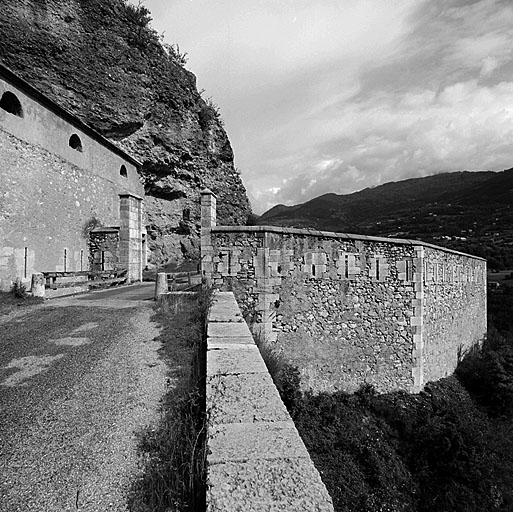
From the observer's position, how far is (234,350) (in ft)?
13.4

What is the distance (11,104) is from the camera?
12.3 m

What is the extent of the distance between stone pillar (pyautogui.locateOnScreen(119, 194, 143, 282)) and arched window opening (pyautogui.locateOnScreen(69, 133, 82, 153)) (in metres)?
3.78

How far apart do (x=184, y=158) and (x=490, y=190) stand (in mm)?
74074

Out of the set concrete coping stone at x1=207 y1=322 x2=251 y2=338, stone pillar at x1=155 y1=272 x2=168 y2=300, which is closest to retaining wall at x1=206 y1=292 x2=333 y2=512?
concrete coping stone at x1=207 y1=322 x2=251 y2=338

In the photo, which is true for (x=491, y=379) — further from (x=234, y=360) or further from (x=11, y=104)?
(x=11, y=104)

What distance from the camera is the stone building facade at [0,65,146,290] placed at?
1188cm

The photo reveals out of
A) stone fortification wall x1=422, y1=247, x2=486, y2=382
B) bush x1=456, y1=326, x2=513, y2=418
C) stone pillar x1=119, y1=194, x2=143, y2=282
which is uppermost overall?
stone pillar x1=119, y1=194, x2=143, y2=282

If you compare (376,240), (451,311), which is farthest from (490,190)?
(376,240)

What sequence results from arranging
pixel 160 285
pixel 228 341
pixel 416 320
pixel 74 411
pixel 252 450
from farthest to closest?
1. pixel 416 320
2. pixel 160 285
3. pixel 228 341
4. pixel 74 411
5. pixel 252 450

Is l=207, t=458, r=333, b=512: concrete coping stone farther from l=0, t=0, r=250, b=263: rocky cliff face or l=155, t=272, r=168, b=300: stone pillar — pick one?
l=0, t=0, r=250, b=263: rocky cliff face

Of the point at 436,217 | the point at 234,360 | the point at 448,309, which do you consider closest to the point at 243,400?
the point at 234,360

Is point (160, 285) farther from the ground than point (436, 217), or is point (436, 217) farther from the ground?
point (436, 217)

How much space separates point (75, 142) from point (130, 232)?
16.8 feet

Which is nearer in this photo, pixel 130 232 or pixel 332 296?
pixel 332 296
